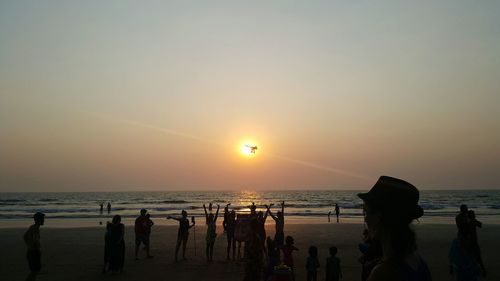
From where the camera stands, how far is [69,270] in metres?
14.8

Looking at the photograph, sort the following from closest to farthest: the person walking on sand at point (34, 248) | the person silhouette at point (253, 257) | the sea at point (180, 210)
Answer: the person silhouette at point (253, 257), the person walking on sand at point (34, 248), the sea at point (180, 210)

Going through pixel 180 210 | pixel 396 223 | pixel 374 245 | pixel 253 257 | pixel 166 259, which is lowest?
pixel 180 210

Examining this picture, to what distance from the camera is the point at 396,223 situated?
2.25 m

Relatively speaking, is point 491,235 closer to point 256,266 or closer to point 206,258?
point 206,258

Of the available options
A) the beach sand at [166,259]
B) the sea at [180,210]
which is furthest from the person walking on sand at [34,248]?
the sea at [180,210]

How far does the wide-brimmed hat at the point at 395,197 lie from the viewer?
7.38ft

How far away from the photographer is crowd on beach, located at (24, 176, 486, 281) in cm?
220

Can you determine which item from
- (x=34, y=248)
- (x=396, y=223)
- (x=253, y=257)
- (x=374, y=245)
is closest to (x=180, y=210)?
(x=34, y=248)

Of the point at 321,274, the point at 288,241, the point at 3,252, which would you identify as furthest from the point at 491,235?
the point at 3,252

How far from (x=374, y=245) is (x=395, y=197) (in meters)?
3.38

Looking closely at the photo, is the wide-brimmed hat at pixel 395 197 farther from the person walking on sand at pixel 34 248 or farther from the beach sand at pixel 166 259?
the beach sand at pixel 166 259

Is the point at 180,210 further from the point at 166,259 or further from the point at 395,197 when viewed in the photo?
the point at 395,197

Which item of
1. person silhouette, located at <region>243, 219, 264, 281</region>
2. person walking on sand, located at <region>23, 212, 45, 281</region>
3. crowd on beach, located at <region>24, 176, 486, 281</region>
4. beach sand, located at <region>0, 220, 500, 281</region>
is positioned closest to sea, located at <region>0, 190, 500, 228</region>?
beach sand, located at <region>0, 220, 500, 281</region>

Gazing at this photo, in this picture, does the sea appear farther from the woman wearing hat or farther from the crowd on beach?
the woman wearing hat
